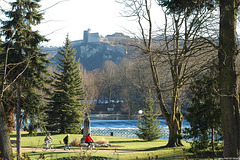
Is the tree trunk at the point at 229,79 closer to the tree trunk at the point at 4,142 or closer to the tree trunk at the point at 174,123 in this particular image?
Answer: the tree trunk at the point at 4,142

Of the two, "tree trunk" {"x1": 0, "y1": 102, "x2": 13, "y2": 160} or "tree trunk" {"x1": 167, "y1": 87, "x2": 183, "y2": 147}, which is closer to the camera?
"tree trunk" {"x1": 0, "y1": 102, "x2": 13, "y2": 160}

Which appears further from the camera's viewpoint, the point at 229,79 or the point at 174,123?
the point at 174,123

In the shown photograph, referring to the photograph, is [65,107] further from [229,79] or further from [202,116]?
[229,79]

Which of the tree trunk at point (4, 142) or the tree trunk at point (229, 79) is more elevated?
the tree trunk at point (229, 79)

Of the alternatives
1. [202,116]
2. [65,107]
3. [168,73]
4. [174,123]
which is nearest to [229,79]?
[202,116]

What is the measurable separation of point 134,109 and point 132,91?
8.79m

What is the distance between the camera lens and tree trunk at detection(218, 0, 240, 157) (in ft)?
29.8

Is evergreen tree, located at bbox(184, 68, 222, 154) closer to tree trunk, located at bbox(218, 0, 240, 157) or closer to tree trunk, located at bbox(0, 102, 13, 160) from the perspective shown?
tree trunk, located at bbox(218, 0, 240, 157)

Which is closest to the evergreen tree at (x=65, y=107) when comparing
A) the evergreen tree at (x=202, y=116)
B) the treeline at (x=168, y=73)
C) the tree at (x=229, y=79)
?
the treeline at (x=168, y=73)

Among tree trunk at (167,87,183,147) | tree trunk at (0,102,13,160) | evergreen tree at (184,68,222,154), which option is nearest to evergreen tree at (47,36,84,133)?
tree trunk at (167,87,183,147)

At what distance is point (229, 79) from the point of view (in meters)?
9.16

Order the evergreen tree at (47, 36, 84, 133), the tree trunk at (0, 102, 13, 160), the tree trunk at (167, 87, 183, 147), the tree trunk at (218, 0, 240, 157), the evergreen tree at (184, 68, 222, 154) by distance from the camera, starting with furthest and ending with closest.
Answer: the evergreen tree at (47, 36, 84, 133) → the tree trunk at (167, 87, 183, 147) → the evergreen tree at (184, 68, 222, 154) → the tree trunk at (218, 0, 240, 157) → the tree trunk at (0, 102, 13, 160)

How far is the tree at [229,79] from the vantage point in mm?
9078

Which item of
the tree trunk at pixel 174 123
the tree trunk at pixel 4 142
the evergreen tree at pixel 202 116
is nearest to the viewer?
the tree trunk at pixel 4 142
